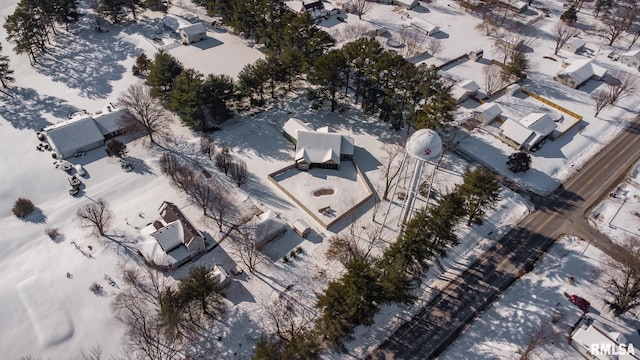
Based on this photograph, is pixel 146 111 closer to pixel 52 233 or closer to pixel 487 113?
A: pixel 52 233

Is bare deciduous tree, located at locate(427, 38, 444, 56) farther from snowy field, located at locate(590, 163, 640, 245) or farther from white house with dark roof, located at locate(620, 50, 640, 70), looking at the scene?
snowy field, located at locate(590, 163, 640, 245)

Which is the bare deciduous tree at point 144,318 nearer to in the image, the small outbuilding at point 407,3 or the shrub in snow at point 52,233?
the shrub in snow at point 52,233

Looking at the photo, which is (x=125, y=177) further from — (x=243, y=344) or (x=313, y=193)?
(x=243, y=344)

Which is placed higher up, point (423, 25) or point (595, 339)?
point (423, 25)

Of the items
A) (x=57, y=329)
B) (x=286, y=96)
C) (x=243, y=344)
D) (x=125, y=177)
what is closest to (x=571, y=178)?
(x=286, y=96)

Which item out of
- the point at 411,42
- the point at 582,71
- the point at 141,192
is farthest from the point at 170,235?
the point at 582,71
